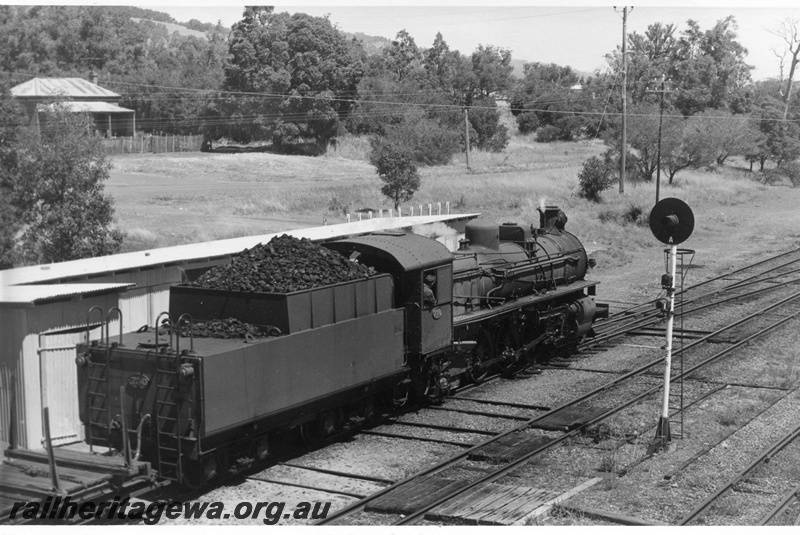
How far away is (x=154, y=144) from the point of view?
6253 centimetres

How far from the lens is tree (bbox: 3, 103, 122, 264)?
20.8m

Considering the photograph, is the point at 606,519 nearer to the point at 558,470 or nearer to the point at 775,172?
the point at 558,470

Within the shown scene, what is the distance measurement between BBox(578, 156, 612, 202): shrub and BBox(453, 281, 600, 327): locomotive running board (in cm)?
2607

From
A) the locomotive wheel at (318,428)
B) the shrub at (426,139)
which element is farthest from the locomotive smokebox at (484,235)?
the shrub at (426,139)

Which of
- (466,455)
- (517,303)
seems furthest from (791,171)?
(466,455)

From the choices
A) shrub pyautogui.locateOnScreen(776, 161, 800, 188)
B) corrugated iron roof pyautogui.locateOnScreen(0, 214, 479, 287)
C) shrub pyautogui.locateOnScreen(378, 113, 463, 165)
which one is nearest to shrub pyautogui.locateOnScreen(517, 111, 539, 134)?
shrub pyautogui.locateOnScreen(776, 161, 800, 188)

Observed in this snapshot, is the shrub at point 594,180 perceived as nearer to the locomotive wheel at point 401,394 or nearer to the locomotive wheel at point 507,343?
the locomotive wheel at point 507,343

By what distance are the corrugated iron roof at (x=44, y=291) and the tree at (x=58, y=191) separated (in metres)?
8.20

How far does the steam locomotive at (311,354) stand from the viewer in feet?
32.1

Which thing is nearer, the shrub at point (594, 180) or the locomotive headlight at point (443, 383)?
the locomotive headlight at point (443, 383)

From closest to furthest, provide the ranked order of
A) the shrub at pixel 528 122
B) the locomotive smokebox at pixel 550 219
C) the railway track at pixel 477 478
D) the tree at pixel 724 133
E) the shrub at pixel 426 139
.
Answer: the railway track at pixel 477 478
the locomotive smokebox at pixel 550 219
the shrub at pixel 426 139
the tree at pixel 724 133
the shrub at pixel 528 122

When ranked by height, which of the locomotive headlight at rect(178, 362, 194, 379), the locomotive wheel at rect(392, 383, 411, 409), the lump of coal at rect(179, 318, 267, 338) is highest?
the lump of coal at rect(179, 318, 267, 338)

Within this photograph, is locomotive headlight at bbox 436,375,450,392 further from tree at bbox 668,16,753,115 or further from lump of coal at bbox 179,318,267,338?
tree at bbox 668,16,753,115

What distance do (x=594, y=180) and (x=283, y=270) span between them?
3519cm
